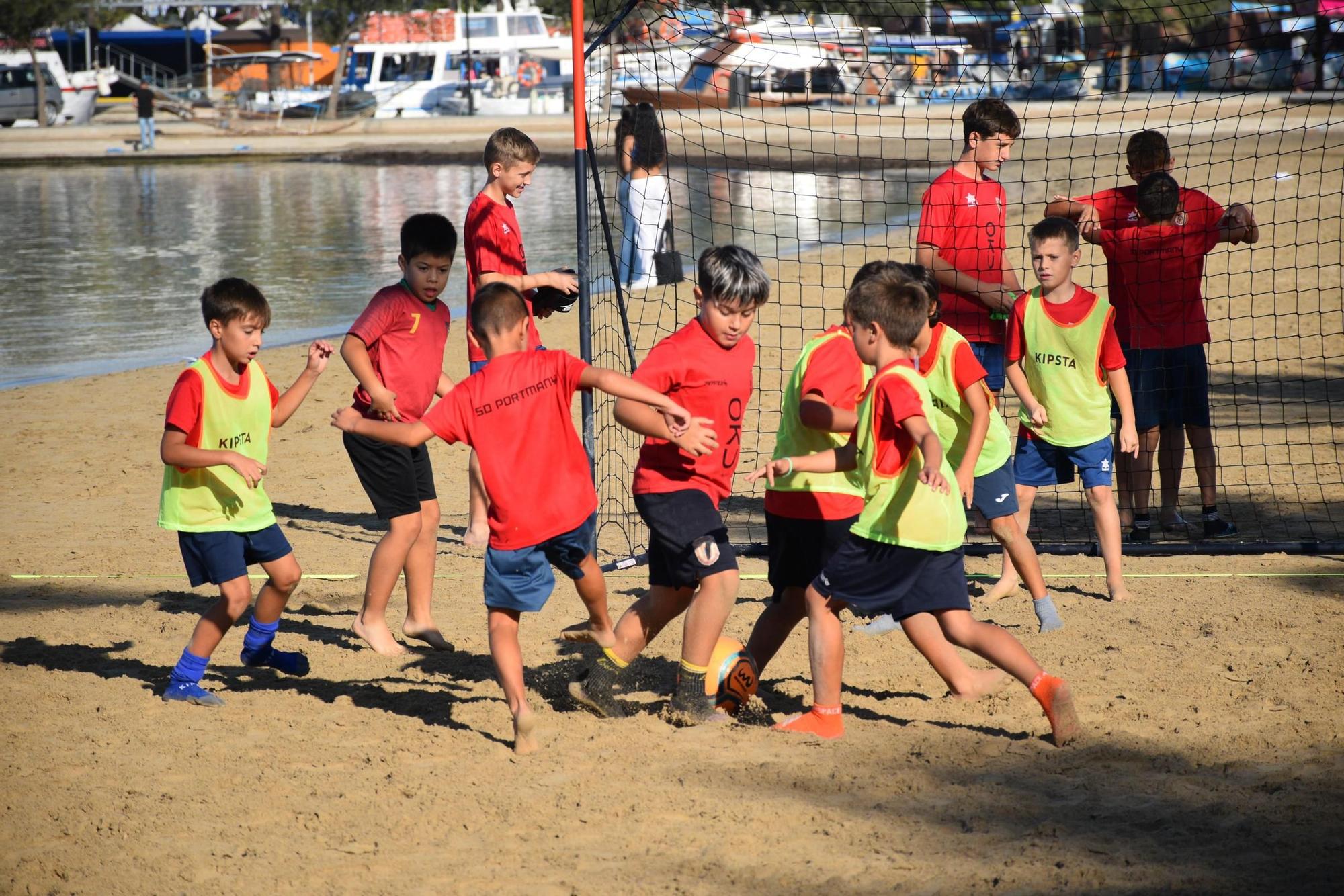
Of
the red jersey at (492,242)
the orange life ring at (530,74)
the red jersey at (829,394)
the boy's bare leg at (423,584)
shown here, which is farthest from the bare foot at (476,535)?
the orange life ring at (530,74)

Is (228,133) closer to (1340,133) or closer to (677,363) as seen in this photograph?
(1340,133)

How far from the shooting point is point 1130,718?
4.36m

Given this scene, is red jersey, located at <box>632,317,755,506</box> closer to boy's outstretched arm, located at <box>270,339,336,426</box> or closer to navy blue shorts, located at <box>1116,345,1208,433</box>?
boy's outstretched arm, located at <box>270,339,336,426</box>

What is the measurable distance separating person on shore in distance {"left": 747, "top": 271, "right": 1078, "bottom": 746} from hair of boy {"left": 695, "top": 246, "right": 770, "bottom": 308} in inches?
11.9

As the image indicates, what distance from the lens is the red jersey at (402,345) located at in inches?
202

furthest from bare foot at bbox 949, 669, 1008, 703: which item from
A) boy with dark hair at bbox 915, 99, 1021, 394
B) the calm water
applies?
the calm water

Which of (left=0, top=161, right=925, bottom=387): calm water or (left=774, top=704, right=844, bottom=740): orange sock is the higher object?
(left=0, top=161, right=925, bottom=387): calm water

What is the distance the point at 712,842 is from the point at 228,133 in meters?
41.7

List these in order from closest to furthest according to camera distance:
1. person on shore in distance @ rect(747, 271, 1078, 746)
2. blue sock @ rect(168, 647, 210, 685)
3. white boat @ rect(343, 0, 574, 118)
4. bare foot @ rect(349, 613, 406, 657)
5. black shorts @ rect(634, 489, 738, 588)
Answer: person on shore in distance @ rect(747, 271, 1078, 746), black shorts @ rect(634, 489, 738, 588), blue sock @ rect(168, 647, 210, 685), bare foot @ rect(349, 613, 406, 657), white boat @ rect(343, 0, 574, 118)

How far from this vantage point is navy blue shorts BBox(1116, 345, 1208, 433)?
6531 mm

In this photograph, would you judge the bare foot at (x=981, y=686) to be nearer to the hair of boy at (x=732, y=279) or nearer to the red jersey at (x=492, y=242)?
the hair of boy at (x=732, y=279)

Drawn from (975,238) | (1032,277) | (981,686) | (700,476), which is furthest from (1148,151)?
(1032,277)

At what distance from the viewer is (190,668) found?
4746 mm

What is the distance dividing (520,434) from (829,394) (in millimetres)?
1002
